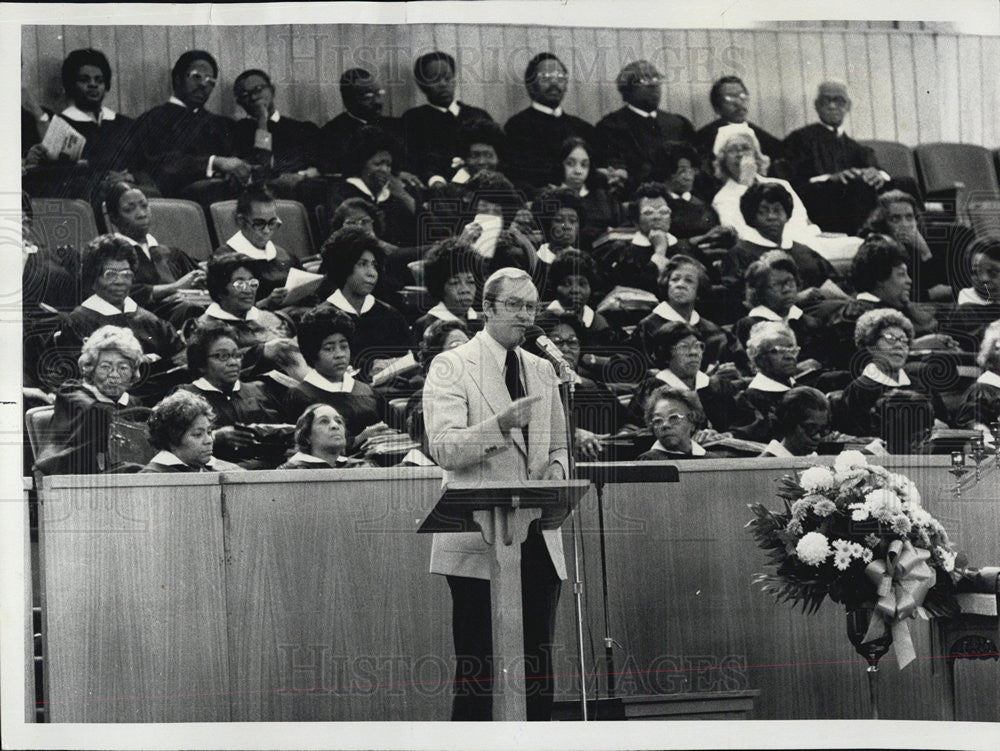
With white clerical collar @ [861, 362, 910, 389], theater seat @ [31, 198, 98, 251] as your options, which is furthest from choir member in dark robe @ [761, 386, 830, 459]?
theater seat @ [31, 198, 98, 251]

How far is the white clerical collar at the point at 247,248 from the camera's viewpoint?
5.50m

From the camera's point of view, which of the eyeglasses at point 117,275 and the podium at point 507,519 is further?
the eyeglasses at point 117,275

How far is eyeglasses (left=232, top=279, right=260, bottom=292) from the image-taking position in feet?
18.0

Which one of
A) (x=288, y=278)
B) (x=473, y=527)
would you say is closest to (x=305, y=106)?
(x=288, y=278)

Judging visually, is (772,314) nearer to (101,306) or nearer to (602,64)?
(602,64)

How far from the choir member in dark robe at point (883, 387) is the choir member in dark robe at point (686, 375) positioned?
1.42 ft

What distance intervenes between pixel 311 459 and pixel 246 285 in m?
0.69

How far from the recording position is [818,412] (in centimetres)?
559

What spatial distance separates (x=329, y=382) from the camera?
549cm

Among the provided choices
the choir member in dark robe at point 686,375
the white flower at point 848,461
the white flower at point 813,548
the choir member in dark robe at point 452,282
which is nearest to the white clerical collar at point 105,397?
the choir member in dark robe at point 452,282

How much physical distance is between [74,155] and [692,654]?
2901 mm

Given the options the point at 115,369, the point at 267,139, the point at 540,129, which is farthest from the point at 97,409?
the point at 540,129

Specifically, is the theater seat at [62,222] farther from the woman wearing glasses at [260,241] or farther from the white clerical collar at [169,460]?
the white clerical collar at [169,460]

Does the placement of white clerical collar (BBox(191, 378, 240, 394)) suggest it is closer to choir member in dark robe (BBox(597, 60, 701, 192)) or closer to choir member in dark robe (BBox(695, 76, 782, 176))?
choir member in dark robe (BBox(597, 60, 701, 192))
